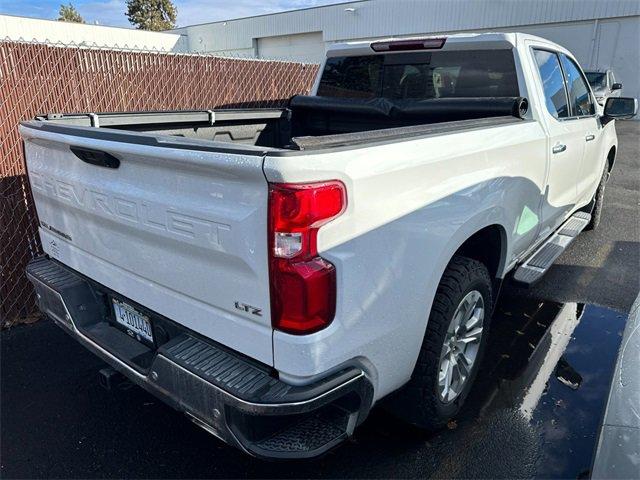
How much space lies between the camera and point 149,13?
198 feet

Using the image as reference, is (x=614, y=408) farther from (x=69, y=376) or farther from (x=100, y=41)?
(x=100, y=41)

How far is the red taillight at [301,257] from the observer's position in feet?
5.39

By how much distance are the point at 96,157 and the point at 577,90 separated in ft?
13.6

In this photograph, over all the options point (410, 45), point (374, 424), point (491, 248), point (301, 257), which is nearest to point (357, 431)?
point (374, 424)

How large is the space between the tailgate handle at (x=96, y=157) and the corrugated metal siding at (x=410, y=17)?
2148cm

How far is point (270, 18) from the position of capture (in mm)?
29344

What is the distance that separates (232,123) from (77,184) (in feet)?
5.54

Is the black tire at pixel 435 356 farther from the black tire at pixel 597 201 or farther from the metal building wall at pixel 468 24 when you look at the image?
the metal building wall at pixel 468 24

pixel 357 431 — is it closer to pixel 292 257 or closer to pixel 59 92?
pixel 292 257

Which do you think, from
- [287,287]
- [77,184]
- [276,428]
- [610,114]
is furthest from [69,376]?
[610,114]

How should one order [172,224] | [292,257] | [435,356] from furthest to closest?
[435,356] → [172,224] → [292,257]

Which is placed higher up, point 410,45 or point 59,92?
point 410,45

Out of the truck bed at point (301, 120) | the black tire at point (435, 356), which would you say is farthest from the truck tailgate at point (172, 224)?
the black tire at point (435, 356)

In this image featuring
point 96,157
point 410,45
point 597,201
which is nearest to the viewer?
point 96,157
